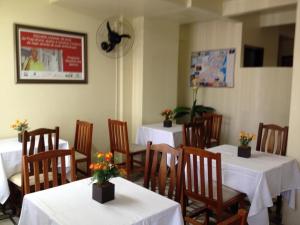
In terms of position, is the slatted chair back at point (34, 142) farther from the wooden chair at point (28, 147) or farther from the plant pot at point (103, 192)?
the plant pot at point (103, 192)

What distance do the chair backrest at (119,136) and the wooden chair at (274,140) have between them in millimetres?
1538

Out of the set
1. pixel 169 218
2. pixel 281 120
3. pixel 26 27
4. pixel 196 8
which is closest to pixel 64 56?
pixel 26 27

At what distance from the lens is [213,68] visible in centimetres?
475

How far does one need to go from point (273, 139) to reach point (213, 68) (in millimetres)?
1931

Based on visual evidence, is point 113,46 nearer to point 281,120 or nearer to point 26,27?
point 26,27

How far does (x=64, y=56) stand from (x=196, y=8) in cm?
180

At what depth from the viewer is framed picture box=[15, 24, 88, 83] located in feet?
10.7

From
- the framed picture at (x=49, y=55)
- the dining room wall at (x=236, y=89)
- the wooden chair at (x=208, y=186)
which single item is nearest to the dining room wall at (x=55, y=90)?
the framed picture at (x=49, y=55)

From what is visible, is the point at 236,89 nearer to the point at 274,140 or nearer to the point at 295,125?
the point at 274,140

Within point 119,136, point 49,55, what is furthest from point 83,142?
point 49,55

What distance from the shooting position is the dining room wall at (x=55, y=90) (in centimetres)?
318

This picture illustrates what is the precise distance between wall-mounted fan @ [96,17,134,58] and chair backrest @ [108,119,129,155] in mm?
1117

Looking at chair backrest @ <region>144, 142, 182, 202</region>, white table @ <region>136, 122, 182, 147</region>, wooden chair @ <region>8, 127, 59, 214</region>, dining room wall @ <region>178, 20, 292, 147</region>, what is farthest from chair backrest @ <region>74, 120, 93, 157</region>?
dining room wall @ <region>178, 20, 292, 147</region>

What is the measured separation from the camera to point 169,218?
5.24 ft
